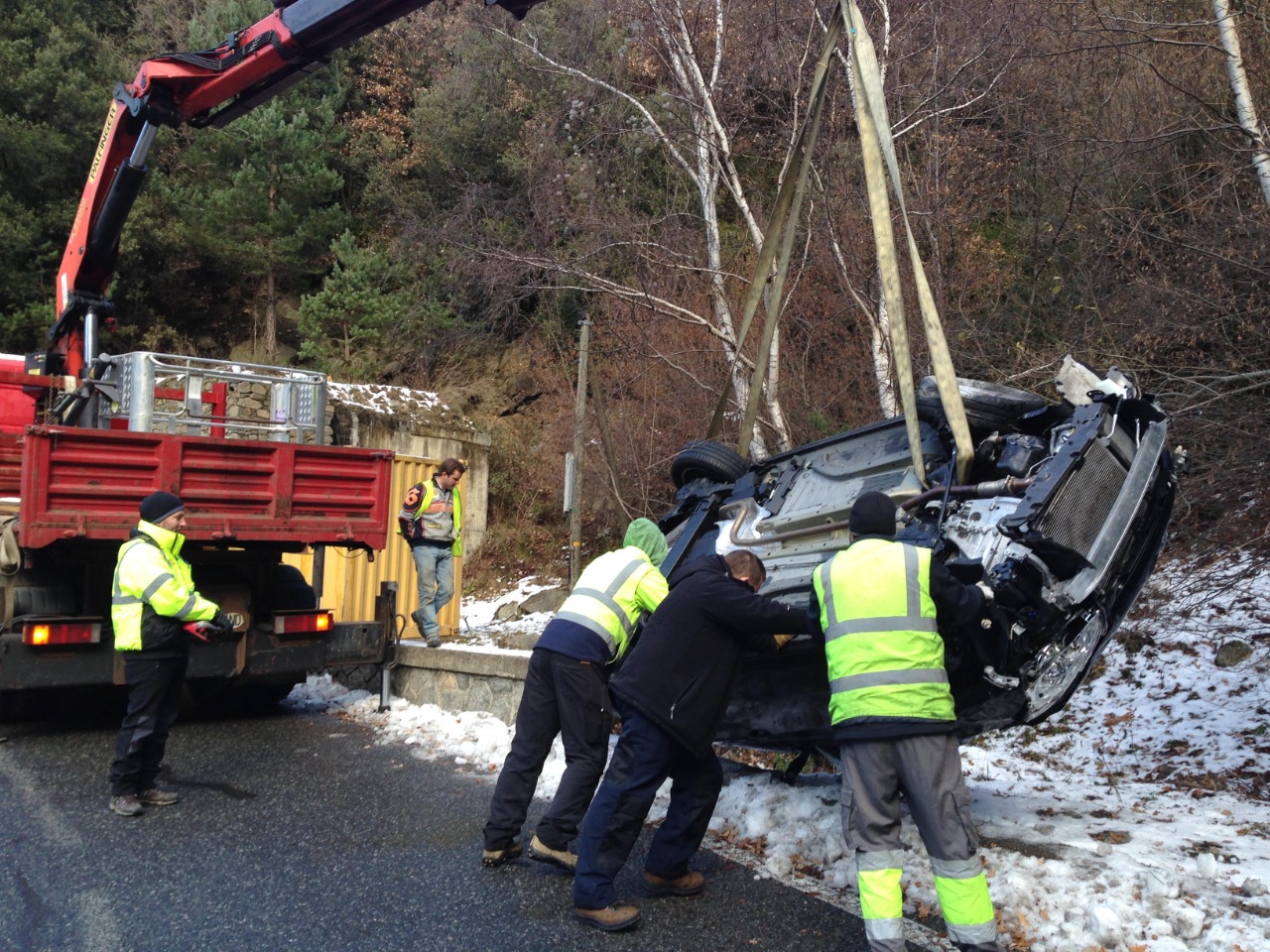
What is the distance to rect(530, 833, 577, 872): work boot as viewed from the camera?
444 centimetres

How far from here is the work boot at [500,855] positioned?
4.55 metres

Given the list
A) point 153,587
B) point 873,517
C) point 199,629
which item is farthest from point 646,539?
point 153,587

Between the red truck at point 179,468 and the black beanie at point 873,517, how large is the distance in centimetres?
458

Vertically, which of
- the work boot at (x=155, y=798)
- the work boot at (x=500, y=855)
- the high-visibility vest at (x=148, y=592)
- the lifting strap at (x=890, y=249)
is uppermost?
the lifting strap at (x=890, y=249)

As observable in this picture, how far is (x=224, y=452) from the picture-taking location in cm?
684

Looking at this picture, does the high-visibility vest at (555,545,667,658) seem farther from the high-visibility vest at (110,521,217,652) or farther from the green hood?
the high-visibility vest at (110,521,217,652)

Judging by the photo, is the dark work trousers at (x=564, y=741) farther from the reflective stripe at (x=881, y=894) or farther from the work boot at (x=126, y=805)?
the work boot at (x=126, y=805)

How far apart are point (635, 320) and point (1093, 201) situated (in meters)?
5.64

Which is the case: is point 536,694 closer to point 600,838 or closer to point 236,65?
point 600,838

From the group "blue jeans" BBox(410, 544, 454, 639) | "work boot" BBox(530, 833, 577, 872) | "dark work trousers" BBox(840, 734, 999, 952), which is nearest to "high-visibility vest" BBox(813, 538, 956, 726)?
"dark work trousers" BBox(840, 734, 999, 952)

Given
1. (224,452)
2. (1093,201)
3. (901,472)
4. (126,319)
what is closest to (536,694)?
(901,472)

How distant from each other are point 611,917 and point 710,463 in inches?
105

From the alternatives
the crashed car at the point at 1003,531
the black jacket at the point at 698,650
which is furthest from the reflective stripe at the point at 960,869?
the black jacket at the point at 698,650

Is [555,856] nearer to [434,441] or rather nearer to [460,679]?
[460,679]
